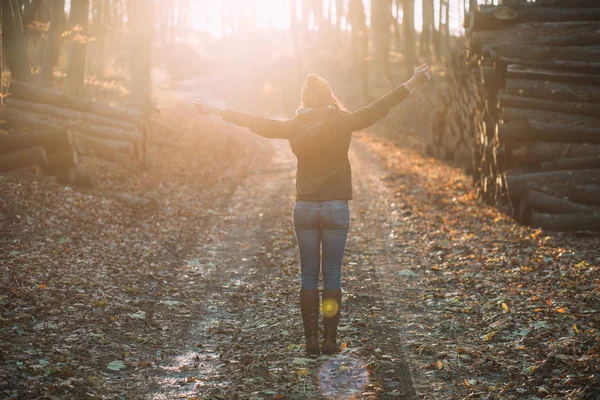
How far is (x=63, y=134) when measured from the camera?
12.9 meters

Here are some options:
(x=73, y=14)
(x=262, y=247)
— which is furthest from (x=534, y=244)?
(x=73, y=14)

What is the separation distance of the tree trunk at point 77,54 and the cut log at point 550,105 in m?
13.6

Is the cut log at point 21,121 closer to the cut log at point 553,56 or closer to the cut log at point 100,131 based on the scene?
the cut log at point 100,131

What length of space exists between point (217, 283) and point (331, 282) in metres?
3.41

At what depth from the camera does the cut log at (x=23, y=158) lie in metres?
12.2

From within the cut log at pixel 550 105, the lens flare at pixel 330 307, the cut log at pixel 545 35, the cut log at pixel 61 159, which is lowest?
the lens flare at pixel 330 307

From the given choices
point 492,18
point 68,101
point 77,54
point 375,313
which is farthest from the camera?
point 77,54

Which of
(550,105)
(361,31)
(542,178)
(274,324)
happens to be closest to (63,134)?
(274,324)

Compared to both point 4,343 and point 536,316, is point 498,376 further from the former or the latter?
point 4,343

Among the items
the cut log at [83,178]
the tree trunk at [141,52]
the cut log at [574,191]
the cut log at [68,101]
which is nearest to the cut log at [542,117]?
the cut log at [574,191]

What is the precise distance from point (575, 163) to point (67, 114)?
13283mm

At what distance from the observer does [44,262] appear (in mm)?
8523

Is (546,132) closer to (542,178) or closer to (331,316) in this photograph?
(542,178)

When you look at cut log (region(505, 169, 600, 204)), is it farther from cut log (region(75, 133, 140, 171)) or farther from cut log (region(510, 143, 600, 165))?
cut log (region(75, 133, 140, 171))
